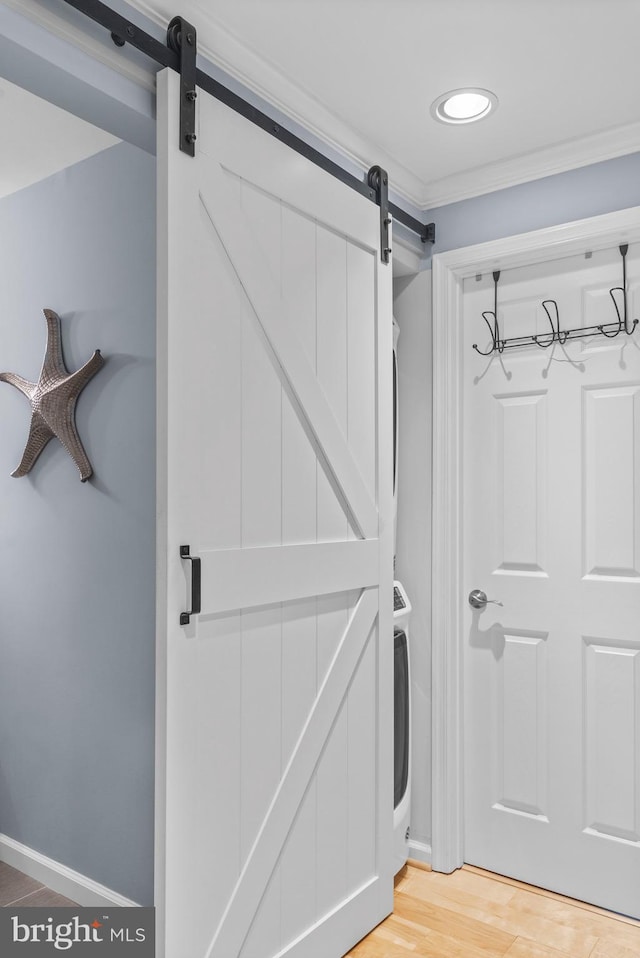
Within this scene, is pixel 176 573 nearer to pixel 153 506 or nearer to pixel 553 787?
pixel 153 506

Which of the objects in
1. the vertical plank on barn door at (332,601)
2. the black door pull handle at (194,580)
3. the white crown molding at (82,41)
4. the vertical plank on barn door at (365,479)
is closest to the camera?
the white crown molding at (82,41)

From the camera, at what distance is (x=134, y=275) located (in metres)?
2.21

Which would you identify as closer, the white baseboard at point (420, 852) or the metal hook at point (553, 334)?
the metal hook at point (553, 334)

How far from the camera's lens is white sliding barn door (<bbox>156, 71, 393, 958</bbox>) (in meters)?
1.57

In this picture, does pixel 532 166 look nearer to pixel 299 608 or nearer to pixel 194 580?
pixel 299 608

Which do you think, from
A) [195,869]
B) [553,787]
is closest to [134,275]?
[195,869]

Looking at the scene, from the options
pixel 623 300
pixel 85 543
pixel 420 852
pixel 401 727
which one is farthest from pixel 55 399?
pixel 420 852

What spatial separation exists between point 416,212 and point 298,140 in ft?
2.68

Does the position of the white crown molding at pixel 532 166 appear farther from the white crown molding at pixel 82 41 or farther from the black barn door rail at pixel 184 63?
the white crown molding at pixel 82 41

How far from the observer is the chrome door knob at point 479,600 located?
2.61 meters

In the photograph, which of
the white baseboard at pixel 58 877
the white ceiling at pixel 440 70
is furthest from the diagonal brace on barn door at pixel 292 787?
the white ceiling at pixel 440 70

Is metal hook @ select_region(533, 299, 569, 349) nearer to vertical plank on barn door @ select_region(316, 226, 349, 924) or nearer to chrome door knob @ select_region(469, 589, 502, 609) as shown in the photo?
vertical plank on barn door @ select_region(316, 226, 349, 924)

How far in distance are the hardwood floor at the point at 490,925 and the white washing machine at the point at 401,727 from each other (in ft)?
0.56

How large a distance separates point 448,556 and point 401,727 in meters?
0.64
